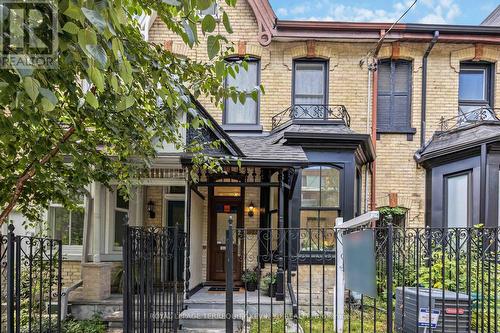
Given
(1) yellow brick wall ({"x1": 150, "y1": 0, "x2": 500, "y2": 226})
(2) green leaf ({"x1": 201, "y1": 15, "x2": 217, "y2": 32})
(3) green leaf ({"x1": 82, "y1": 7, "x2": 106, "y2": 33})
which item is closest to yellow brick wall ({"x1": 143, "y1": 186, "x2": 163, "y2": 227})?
(1) yellow brick wall ({"x1": 150, "y1": 0, "x2": 500, "y2": 226})

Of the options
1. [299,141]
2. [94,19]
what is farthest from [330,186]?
[94,19]

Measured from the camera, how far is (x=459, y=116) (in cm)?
957

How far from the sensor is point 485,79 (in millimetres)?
10094

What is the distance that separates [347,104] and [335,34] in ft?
6.03

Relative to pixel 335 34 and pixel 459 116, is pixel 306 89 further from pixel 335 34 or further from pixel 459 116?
pixel 459 116

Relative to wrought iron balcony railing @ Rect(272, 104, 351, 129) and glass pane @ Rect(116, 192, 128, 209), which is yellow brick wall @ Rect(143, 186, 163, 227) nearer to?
glass pane @ Rect(116, 192, 128, 209)

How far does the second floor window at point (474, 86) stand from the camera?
10008 millimetres

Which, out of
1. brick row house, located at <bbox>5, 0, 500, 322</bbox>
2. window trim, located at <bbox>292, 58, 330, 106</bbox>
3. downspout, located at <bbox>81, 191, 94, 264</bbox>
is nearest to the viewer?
downspout, located at <bbox>81, 191, 94, 264</bbox>

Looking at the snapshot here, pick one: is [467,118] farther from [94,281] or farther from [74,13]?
[74,13]

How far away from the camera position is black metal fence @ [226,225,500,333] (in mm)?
4398

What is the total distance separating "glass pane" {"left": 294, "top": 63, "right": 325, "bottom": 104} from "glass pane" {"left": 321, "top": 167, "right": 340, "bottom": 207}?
2.24 meters

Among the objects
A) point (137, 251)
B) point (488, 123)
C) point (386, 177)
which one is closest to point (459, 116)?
point (488, 123)

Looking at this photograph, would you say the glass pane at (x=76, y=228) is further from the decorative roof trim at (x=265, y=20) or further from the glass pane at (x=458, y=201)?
the glass pane at (x=458, y=201)

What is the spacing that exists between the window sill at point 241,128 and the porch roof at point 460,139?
13.8 ft
